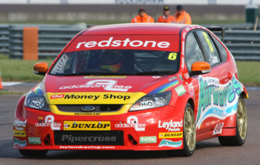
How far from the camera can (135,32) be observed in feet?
32.7

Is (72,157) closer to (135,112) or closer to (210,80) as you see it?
(135,112)

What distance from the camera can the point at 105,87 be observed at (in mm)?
8773

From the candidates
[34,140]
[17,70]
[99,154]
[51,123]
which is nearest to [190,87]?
[99,154]

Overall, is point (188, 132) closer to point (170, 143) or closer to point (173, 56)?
point (170, 143)

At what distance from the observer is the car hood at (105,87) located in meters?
8.62

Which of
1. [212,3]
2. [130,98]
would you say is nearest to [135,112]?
[130,98]

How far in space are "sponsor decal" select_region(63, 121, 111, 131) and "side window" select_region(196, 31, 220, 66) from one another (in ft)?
7.13

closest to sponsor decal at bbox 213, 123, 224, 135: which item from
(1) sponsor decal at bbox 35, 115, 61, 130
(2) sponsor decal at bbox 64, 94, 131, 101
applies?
(2) sponsor decal at bbox 64, 94, 131, 101

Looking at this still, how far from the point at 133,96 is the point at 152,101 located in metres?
0.20

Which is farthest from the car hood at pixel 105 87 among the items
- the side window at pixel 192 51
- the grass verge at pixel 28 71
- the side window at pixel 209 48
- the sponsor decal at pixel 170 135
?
the grass verge at pixel 28 71

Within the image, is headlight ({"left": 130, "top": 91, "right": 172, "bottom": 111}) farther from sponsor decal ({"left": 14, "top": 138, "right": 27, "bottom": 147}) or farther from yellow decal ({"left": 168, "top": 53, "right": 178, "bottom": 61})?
sponsor decal ({"left": 14, "top": 138, "right": 27, "bottom": 147})

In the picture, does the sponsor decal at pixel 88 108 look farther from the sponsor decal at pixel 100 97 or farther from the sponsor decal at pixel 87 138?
the sponsor decal at pixel 87 138

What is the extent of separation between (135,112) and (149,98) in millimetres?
222

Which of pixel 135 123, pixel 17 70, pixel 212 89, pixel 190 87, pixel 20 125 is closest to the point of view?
pixel 135 123
